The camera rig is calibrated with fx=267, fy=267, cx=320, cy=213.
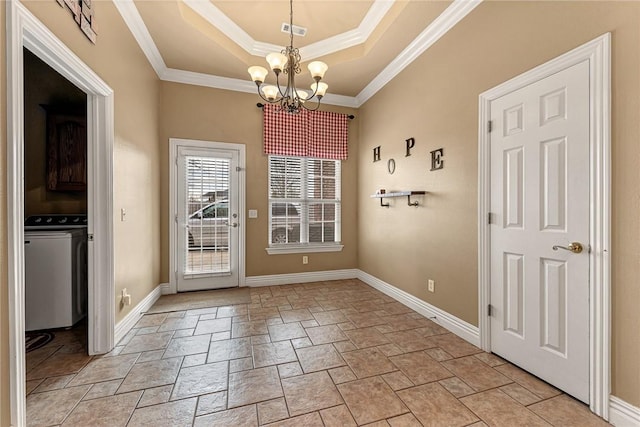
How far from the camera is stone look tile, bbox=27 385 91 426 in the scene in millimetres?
1506

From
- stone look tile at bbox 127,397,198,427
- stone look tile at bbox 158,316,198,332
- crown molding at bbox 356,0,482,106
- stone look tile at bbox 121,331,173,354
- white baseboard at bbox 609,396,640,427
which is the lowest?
stone look tile at bbox 127,397,198,427

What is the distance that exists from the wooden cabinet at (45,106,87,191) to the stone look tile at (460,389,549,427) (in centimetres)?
414

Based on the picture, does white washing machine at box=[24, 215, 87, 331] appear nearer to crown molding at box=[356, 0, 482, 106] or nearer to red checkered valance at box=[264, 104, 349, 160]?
red checkered valance at box=[264, 104, 349, 160]

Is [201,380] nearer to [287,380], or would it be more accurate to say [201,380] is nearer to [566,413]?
[287,380]

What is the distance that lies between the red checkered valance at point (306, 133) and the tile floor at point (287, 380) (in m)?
2.53

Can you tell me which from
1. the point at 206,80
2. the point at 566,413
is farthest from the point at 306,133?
the point at 566,413

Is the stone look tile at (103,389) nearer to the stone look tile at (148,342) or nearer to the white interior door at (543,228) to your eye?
the stone look tile at (148,342)

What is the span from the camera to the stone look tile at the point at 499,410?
1498 mm

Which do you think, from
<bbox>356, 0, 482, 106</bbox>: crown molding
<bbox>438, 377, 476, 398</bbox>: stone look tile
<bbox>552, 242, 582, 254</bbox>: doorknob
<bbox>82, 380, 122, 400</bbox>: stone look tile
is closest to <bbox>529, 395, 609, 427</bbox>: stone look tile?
<bbox>438, 377, 476, 398</bbox>: stone look tile

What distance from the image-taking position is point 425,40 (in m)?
2.85

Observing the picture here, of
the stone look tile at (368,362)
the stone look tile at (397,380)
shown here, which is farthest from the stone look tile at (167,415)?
the stone look tile at (397,380)

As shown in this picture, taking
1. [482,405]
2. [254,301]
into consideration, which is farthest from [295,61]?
[482,405]

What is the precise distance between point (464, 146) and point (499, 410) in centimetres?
200

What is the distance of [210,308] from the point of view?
319 centimetres
